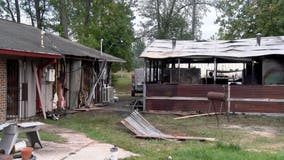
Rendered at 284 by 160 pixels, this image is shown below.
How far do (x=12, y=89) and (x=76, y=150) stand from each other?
618cm

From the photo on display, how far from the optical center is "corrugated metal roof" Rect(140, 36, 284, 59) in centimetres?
1942

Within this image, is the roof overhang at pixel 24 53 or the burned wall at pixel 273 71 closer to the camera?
the roof overhang at pixel 24 53

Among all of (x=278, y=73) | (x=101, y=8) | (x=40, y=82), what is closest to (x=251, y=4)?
(x=101, y=8)

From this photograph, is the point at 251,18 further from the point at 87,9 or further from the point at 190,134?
the point at 190,134

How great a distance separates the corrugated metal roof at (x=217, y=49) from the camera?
63.7 feet

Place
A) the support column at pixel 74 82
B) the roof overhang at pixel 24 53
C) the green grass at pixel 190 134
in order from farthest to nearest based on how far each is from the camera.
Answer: the support column at pixel 74 82
the roof overhang at pixel 24 53
the green grass at pixel 190 134

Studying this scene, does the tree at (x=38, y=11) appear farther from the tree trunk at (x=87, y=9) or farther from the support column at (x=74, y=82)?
the support column at (x=74, y=82)

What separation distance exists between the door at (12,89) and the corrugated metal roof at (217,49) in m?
6.18

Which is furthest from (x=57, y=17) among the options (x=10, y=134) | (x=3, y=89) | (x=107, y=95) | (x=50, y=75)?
(x=10, y=134)

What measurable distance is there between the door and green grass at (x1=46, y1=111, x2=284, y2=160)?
4.67 feet

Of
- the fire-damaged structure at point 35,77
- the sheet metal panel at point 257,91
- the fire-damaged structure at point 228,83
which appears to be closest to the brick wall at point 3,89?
the fire-damaged structure at point 35,77

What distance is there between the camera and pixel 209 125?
50.5 feet

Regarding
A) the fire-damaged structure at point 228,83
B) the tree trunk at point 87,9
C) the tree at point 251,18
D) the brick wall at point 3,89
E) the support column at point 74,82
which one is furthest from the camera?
the tree trunk at point 87,9

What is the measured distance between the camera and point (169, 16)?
151ft
